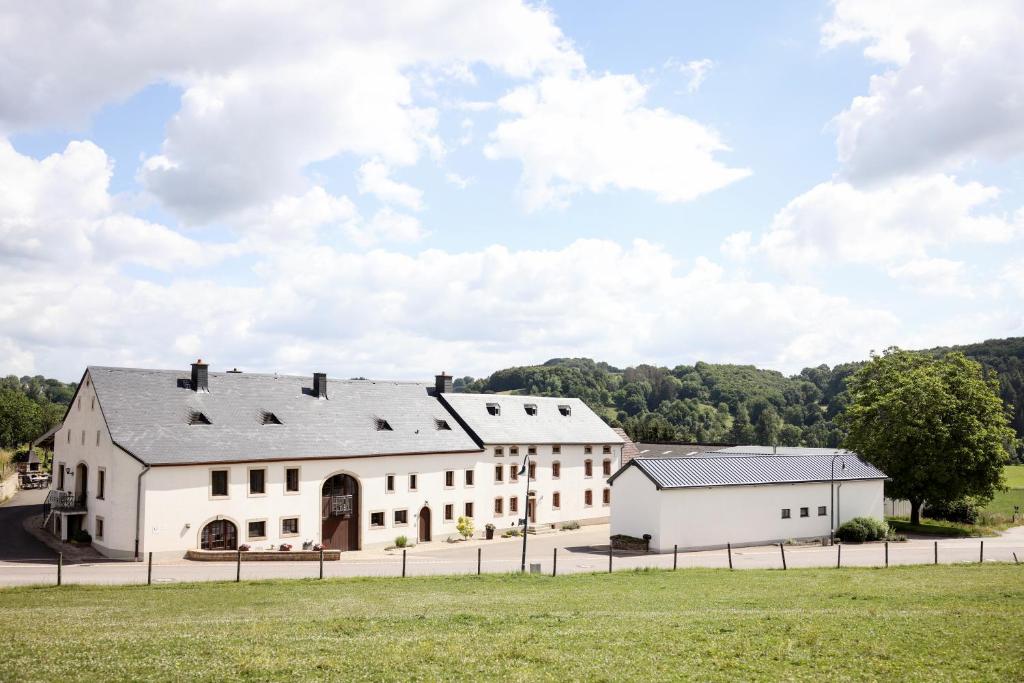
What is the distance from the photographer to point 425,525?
160 ft

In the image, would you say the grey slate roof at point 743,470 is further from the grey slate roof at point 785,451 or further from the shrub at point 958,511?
the shrub at point 958,511

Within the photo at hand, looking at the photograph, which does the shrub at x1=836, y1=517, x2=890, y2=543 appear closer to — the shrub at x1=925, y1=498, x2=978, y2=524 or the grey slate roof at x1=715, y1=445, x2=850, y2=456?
the grey slate roof at x1=715, y1=445, x2=850, y2=456

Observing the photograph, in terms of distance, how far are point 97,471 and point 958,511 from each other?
57.0 meters

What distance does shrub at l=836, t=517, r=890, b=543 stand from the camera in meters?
44.8

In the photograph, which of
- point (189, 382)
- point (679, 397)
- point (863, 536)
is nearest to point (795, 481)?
point (863, 536)

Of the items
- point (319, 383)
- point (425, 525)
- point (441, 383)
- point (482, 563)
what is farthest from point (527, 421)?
point (482, 563)

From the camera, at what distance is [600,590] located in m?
25.4

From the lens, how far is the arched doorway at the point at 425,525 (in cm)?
4844

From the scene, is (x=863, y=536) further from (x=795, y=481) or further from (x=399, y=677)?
(x=399, y=677)

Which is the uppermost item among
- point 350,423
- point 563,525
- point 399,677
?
point 350,423

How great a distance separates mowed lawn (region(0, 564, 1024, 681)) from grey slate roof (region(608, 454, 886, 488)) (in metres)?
15.9

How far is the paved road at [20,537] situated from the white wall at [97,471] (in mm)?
2641

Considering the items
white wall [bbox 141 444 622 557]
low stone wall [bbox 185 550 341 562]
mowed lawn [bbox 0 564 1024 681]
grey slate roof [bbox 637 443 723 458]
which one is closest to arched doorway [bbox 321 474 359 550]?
white wall [bbox 141 444 622 557]

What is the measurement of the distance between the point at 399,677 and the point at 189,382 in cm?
3556
